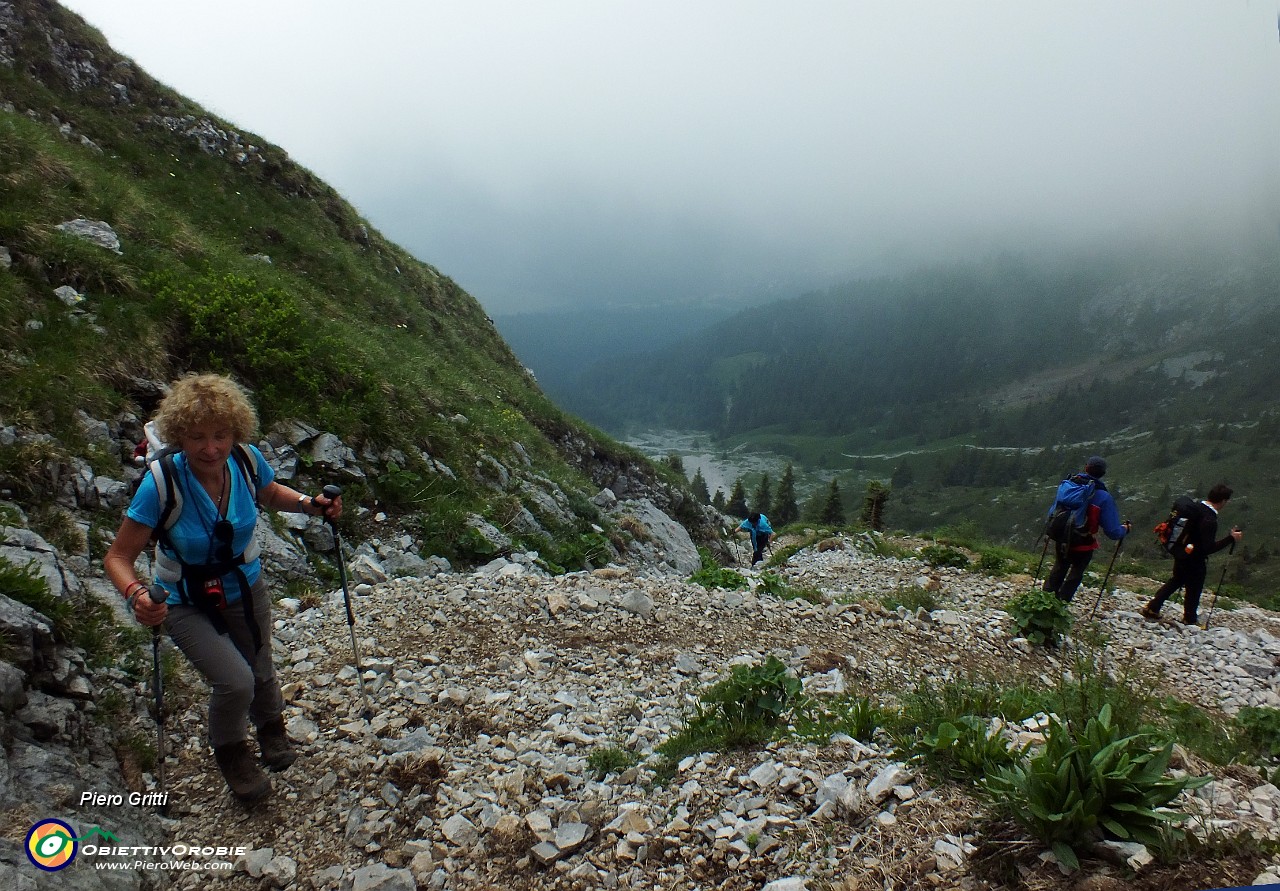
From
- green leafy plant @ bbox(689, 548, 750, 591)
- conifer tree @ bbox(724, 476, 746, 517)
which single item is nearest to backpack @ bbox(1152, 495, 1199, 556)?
green leafy plant @ bbox(689, 548, 750, 591)

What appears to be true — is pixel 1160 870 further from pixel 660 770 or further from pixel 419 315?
pixel 419 315

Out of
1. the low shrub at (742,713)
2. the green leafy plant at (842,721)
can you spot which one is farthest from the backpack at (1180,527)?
the low shrub at (742,713)

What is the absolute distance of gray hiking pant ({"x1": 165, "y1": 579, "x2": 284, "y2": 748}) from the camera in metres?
4.23

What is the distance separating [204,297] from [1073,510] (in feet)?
53.0

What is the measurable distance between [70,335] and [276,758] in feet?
25.5

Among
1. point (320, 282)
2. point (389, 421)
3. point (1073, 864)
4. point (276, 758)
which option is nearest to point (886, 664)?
point (1073, 864)

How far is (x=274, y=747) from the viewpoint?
496cm

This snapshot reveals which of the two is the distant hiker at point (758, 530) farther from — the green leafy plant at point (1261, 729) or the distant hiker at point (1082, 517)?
the green leafy plant at point (1261, 729)

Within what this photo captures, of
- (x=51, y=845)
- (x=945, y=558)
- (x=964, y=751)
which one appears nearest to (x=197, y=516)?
(x=51, y=845)

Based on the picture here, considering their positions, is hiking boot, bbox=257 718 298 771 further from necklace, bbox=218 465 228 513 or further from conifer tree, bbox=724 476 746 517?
conifer tree, bbox=724 476 746 517

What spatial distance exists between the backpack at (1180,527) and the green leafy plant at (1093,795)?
11.0 metres

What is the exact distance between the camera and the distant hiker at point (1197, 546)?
37.7ft

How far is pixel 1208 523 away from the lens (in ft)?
37.4

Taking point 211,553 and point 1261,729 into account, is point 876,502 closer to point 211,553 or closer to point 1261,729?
point 1261,729
